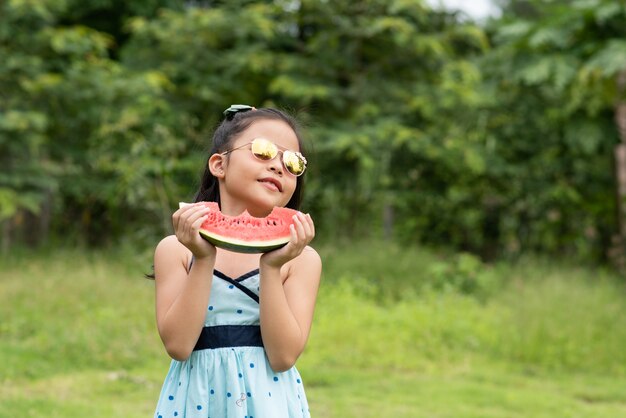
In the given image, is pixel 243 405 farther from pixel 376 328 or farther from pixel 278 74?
pixel 278 74

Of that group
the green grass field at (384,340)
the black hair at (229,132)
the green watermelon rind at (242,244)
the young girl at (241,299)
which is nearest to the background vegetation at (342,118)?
the green grass field at (384,340)

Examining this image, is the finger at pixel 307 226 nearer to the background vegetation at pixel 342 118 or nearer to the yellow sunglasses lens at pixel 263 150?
the yellow sunglasses lens at pixel 263 150

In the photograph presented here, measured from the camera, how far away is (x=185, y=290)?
245cm

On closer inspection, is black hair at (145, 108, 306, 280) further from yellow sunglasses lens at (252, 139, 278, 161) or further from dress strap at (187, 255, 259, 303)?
dress strap at (187, 255, 259, 303)

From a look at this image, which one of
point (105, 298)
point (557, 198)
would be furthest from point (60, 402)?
point (557, 198)

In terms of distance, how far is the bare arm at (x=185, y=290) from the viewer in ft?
7.78

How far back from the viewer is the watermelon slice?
94.9 inches

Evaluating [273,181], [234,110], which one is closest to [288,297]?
[273,181]

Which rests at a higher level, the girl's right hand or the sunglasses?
the sunglasses

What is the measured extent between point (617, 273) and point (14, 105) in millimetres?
7028

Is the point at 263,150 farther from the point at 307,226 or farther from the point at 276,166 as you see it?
the point at 307,226

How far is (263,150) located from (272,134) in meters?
0.13

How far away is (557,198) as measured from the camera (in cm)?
1134

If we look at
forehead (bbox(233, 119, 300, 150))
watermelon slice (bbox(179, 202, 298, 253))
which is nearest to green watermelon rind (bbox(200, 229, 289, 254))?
watermelon slice (bbox(179, 202, 298, 253))
